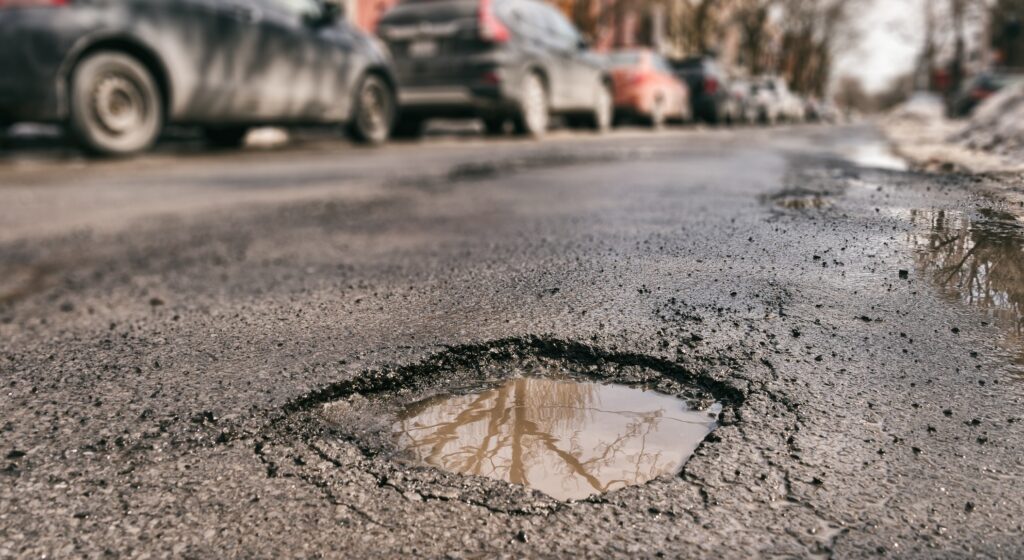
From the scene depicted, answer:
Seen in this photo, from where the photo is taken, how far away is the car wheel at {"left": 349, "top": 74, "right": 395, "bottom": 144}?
9.23m

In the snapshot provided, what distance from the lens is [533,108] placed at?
36.0 ft

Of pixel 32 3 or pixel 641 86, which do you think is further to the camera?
pixel 641 86

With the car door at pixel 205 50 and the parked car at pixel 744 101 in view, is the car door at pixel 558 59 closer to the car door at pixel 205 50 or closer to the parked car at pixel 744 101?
the car door at pixel 205 50

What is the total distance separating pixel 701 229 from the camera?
3.56 m

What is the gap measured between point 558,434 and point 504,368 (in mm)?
434

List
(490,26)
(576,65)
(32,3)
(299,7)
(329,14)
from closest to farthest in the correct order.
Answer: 1. (32,3)
2. (299,7)
3. (329,14)
4. (490,26)
5. (576,65)

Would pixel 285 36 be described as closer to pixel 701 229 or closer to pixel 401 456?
pixel 701 229

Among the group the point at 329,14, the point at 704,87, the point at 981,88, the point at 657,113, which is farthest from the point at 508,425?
the point at 981,88

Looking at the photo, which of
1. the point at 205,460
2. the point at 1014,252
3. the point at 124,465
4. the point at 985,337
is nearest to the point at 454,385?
the point at 205,460

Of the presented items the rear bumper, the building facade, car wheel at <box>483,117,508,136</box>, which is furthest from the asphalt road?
the building facade

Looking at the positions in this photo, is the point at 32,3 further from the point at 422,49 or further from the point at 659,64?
the point at 659,64

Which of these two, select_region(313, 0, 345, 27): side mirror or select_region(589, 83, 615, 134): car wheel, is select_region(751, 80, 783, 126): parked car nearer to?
select_region(589, 83, 615, 134): car wheel

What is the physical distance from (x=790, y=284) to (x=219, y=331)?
170cm

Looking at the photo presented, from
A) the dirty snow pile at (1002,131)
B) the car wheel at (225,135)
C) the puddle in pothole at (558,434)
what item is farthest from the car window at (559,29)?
the puddle in pothole at (558,434)
